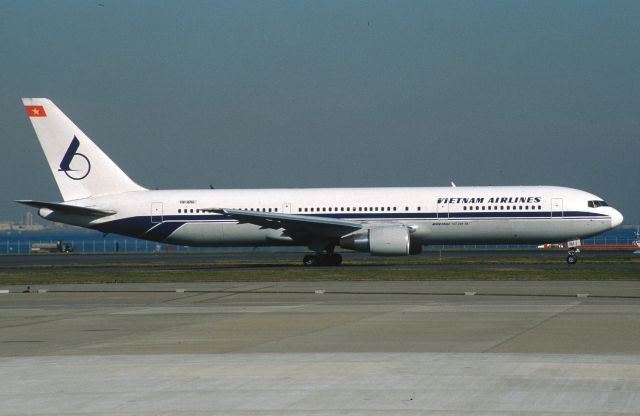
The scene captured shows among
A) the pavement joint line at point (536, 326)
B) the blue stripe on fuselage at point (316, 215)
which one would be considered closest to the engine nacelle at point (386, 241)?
the blue stripe on fuselage at point (316, 215)

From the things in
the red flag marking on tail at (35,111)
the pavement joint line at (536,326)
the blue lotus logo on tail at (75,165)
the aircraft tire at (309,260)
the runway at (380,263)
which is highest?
the red flag marking on tail at (35,111)

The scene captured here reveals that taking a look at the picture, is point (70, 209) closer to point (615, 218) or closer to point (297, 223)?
point (297, 223)

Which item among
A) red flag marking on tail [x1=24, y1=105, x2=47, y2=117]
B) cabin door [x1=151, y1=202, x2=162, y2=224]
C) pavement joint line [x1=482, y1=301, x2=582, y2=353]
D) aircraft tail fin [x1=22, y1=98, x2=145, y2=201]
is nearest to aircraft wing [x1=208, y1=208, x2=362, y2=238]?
cabin door [x1=151, y1=202, x2=162, y2=224]

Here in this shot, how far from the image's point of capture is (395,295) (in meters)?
25.1

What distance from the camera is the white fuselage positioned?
4231cm

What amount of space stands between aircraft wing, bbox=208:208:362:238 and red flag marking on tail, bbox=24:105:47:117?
10054mm

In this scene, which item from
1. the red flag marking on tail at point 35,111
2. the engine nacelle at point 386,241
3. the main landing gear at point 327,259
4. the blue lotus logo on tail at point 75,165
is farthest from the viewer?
the red flag marking on tail at point 35,111

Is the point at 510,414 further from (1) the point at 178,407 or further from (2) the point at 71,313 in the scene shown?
(2) the point at 71,313

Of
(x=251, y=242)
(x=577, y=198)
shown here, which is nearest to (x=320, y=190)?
(x=251, y=242)

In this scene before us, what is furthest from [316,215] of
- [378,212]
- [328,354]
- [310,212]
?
[328,354]

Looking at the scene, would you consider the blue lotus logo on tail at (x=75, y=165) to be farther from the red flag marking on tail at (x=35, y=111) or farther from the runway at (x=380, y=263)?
the runway at (x=380, y=263)

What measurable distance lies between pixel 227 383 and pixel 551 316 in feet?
31.5

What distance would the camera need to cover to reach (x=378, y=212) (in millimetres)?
43250

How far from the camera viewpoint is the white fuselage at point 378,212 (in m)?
42.3
